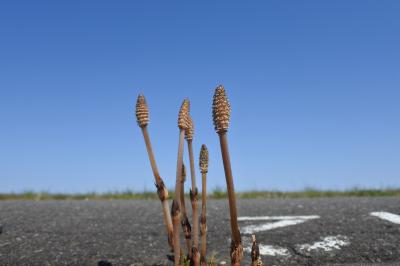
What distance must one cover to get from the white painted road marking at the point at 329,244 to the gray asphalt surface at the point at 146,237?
0.04m

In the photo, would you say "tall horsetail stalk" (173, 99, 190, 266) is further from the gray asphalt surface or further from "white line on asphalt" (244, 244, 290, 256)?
"white line on asphalt" (244, 244, 290, 256)

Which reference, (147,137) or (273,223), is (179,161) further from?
(273,223)

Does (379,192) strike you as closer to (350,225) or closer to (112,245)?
(350,225)

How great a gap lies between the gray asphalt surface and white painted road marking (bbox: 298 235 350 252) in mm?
44

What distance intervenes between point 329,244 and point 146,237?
4.62 feet

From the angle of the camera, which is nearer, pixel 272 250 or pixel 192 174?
pixel 192 174

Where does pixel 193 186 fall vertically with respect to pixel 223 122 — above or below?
below

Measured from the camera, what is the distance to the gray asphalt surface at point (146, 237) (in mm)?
3400

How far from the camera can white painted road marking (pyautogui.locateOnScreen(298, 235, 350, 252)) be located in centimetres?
367

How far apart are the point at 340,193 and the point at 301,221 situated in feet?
15.3

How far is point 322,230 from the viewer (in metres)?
4.23

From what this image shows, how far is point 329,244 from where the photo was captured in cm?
377

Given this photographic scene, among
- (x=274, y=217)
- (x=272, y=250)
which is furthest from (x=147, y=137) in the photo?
(x=274, y=217)

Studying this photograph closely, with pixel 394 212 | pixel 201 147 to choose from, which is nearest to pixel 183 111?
pixel 201 147
